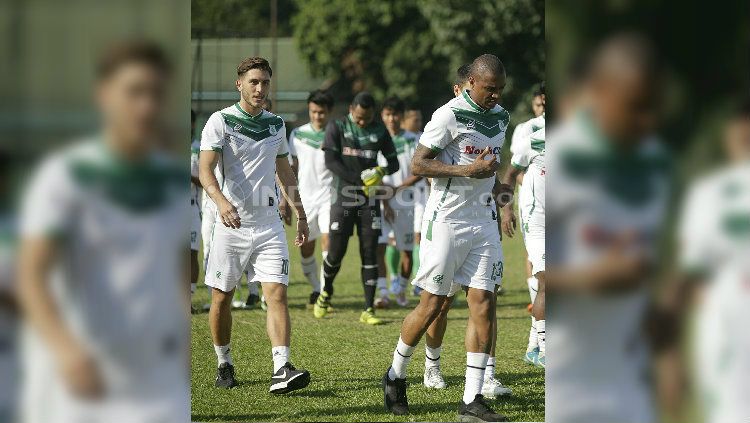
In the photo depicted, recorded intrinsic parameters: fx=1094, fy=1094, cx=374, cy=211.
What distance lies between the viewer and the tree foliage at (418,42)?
36.2 m

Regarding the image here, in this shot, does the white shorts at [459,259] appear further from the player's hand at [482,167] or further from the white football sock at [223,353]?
the white football sock at [223,353]

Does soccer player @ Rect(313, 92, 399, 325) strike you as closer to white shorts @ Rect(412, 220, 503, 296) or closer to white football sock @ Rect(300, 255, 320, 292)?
white football sock @ Rect(300, 255, 320, 292)

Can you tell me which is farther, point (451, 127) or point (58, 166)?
point (451, 127)

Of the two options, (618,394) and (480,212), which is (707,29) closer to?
(618,394)

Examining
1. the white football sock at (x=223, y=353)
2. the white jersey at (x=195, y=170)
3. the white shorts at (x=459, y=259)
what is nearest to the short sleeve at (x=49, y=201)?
the white shorts at (x=459, y=259)

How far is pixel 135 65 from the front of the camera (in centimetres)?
245

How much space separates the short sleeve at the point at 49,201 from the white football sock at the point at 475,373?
4.14 meters

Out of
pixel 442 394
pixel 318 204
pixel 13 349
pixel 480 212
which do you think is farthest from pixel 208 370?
pixel 13 349

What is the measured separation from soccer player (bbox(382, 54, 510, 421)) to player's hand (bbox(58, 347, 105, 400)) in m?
3.98

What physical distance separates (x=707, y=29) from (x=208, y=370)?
605 cm

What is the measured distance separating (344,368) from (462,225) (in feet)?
7.10

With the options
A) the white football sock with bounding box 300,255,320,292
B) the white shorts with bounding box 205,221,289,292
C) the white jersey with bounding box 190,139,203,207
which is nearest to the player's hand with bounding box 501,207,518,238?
the white shorts with bounding box 205,221,289,292

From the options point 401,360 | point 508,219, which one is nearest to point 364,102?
point 508,219

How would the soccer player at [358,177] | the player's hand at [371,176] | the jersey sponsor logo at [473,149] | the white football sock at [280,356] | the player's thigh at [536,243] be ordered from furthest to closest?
1. the soccer player at [358,177]
2. the player's hand at [371,176]
3. the player's thigh at [536,243]
4. the white football sock at [280,356]
5. the jersey sponsor logo at [473,149]
